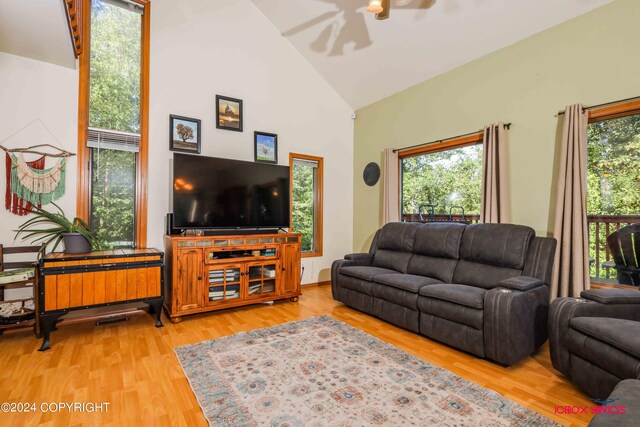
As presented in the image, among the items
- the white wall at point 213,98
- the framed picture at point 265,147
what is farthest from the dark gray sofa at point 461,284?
the framed picture at point 265,147

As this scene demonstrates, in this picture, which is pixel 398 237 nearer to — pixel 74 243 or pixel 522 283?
pixel 522 283

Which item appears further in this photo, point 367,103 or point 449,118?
point 367,103

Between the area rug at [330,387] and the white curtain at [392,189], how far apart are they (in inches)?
86.1

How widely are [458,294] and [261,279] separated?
87.8 inches

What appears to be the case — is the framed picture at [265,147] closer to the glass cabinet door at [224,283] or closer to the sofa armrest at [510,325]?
the glass cabinet door at [224,283]

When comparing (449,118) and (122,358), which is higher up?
(449,118)

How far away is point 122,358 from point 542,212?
399 centimetres

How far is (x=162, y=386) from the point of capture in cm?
201

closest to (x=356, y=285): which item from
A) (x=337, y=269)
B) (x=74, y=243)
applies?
(x=337, y=269)

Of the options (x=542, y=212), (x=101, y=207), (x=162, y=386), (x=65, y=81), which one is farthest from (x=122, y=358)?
(x=542, y=212)

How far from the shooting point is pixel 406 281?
119 inches

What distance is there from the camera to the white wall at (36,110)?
2.95m

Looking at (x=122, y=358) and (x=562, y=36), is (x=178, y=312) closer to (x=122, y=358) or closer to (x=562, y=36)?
(x=122, y=358)

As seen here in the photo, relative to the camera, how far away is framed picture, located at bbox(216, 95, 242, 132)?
4.05 metres
